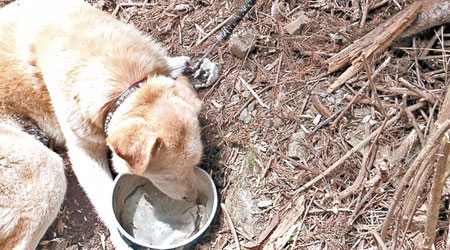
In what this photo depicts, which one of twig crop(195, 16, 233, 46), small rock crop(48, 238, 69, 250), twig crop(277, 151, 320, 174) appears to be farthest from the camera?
twig crop(195, 16, 233, 46)

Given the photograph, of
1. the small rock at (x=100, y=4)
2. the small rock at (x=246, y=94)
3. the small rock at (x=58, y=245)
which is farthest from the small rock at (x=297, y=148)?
the small rock at (x=100, y=4)

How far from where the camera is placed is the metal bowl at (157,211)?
4.16 m

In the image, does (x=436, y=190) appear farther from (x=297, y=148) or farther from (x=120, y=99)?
(x=120, y=99)

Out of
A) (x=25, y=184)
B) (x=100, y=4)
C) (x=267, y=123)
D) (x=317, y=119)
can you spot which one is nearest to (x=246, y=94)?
(x=267, y=123)

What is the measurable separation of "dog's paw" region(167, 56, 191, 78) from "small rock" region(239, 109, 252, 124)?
857 mm

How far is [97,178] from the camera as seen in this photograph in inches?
173

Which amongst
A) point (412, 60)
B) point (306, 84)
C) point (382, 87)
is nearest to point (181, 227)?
point (306, 84)

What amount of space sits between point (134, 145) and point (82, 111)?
2.98 ft

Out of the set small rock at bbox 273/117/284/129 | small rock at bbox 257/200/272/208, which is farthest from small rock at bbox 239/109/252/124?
small rock at bbox 257/200/272/208

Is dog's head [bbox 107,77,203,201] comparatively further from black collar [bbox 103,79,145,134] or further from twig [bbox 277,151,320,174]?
twig [bbox 277,151,320,174]

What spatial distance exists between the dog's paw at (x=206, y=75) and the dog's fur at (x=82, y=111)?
0.28m

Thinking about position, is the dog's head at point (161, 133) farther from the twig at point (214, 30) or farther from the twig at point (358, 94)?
the twig at point (214, 30)

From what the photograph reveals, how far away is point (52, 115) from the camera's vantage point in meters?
4.47

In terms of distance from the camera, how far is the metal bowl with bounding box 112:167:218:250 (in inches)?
164
